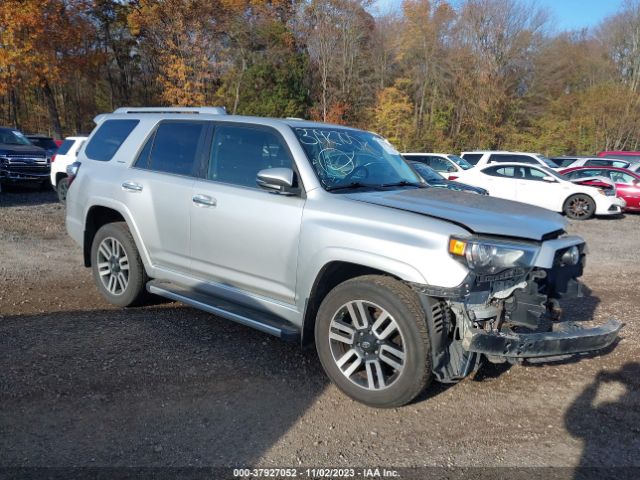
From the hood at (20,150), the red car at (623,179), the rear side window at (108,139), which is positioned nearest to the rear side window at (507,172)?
the red car at (623,179)

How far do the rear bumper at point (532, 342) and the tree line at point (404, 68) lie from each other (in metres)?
→ 30.9

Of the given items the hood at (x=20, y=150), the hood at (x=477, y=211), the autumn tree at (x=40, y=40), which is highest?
the autumn tree at (x=40, y=40)

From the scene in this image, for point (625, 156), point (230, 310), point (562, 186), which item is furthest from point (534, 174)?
point (230, 310)

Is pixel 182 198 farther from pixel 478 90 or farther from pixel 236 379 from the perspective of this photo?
pixel 478 90

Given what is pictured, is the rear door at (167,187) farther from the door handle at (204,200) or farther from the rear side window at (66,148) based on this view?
the rear side window at (66,148)

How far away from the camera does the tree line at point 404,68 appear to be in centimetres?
3312

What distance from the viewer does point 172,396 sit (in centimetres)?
358

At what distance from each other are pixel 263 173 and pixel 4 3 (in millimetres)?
26906

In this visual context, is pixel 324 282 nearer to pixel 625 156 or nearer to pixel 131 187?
pixel 131 187

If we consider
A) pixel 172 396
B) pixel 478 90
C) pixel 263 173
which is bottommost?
pixel 172 396

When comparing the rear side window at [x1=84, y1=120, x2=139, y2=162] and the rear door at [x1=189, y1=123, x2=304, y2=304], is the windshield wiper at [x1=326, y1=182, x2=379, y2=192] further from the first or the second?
the rear side window at [x1=84, y1=120, x2=139, y2=162]

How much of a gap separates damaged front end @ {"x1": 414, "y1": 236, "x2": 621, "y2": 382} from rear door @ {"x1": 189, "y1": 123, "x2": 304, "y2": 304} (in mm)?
1120

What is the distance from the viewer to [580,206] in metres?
14.4

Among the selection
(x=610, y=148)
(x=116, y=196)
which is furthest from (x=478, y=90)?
(x=116, y=196)
